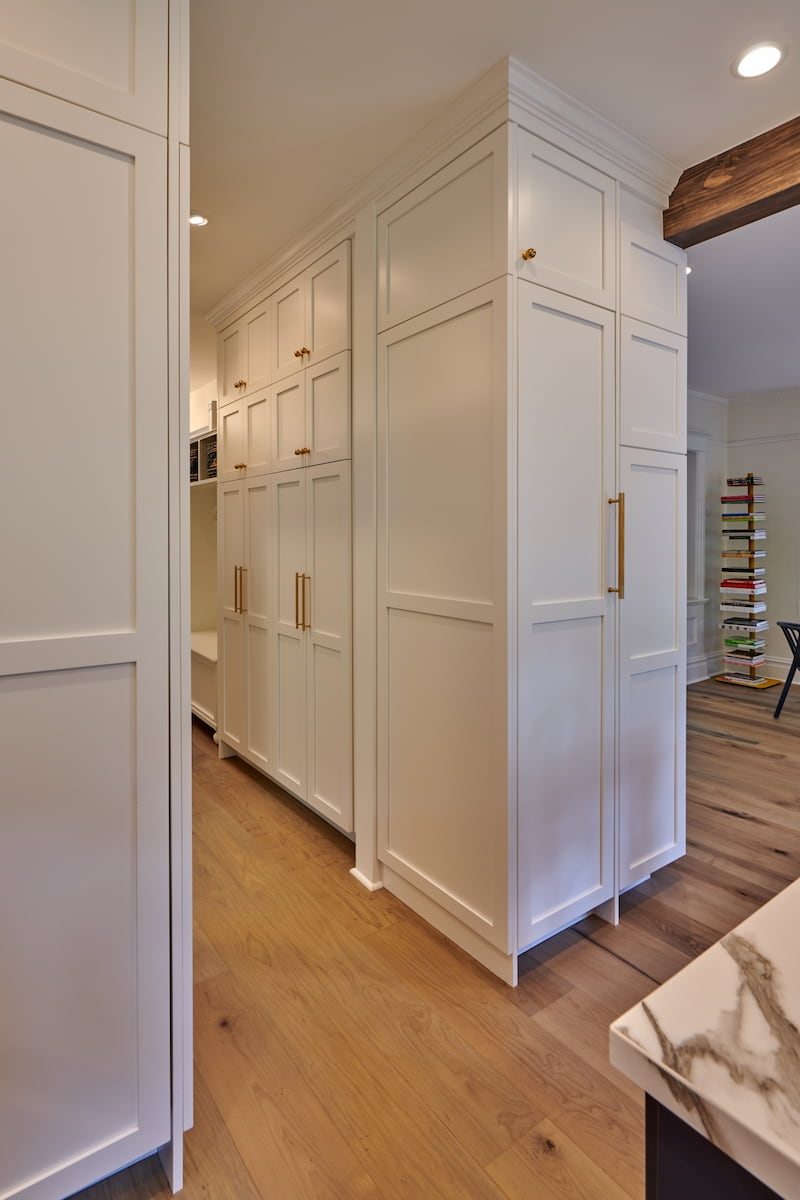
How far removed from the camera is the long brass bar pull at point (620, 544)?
6.62 ft

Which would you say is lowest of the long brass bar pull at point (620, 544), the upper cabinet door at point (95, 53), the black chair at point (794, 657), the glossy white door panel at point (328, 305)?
the black chair at point (794, 657)

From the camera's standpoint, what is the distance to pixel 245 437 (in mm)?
3352

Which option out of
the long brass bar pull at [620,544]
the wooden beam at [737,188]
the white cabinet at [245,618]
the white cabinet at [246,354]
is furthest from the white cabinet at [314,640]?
the wooden beam at [737,188]

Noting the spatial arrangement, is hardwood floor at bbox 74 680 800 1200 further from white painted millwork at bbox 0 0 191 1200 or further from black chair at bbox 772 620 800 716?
black chair at bbox 772 620 800 716

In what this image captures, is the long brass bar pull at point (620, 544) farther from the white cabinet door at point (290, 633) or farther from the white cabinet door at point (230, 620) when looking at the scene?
the white cabinet door at point (230, 620)

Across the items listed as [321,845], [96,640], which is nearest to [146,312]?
[96,640]

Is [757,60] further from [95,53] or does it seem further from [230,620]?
[230,620]

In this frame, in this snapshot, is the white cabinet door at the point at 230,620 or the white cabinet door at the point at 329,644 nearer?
the white cabinet door at the point at 329,644

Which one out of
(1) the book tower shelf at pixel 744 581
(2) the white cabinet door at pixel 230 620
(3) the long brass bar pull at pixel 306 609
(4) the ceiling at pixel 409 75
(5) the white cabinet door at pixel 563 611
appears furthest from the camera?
(1) the book tower shelf at pixel 744 581

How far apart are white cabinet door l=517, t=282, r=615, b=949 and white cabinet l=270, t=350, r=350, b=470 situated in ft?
2.93

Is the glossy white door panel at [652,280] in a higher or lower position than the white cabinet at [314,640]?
higher

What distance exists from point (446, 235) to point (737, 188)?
3.18ft

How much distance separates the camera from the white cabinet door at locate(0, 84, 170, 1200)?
1097 mm

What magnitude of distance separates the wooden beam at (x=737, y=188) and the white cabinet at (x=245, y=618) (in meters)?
2.03
